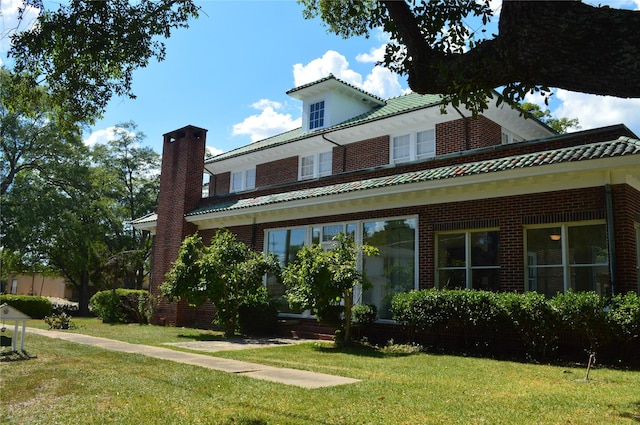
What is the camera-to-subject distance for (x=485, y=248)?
12.7 m

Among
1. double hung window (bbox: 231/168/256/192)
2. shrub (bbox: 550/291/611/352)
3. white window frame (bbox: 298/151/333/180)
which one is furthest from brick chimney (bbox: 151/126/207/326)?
shrub (bbox: 550/291/611/352)

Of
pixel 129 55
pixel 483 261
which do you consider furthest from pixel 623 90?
pixel 483 261

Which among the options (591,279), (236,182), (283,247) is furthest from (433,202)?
(236,182)

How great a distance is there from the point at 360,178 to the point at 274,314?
4.88 meters

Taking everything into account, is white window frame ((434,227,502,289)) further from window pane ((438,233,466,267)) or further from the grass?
the grass

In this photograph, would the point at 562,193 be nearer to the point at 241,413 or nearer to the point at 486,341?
the point at 486,341

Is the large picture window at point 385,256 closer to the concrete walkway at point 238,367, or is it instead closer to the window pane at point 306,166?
the concrete walkway at point 238,367

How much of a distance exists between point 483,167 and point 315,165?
9915mm

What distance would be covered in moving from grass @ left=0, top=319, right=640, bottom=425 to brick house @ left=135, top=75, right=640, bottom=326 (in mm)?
3010

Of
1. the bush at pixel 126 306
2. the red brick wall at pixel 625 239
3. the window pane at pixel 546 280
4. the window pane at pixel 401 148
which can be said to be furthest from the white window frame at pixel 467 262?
the bush at pixel 126 306

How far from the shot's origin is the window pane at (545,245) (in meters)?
11.6

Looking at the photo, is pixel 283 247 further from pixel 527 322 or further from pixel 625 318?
pixel 625 318

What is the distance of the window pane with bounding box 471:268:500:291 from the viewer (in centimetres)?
1238

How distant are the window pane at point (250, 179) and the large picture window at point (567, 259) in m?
14.7
